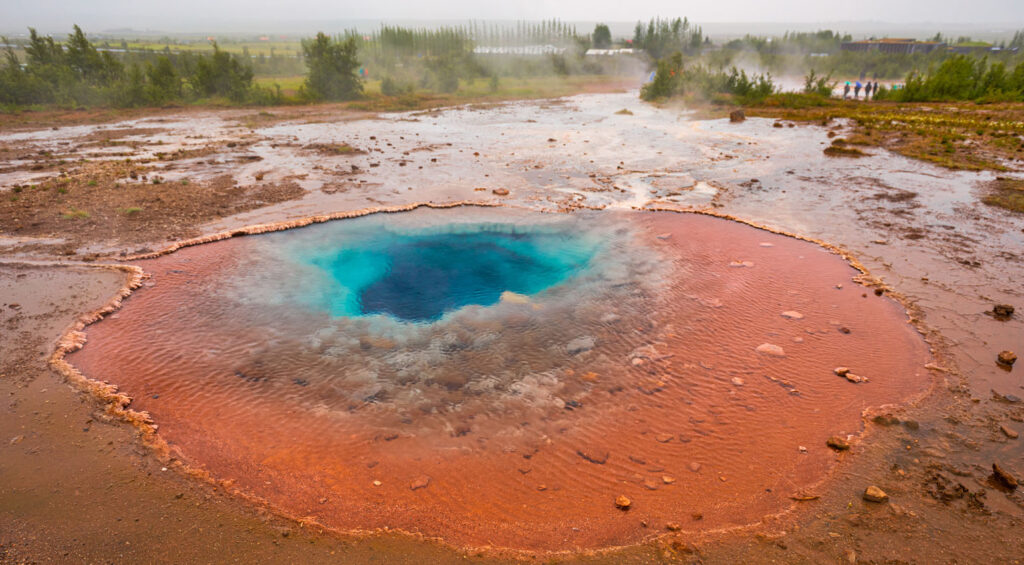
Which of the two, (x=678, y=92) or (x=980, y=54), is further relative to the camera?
(x=980, y=54)

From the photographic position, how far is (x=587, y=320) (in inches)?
315

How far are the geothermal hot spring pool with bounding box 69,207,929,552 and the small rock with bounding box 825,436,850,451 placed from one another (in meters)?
0.17

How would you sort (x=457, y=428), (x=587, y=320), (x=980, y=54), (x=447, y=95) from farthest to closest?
(x=980, y=54) → (x=447, y=95) → (x=587, y=320) → (x=457, y=428)

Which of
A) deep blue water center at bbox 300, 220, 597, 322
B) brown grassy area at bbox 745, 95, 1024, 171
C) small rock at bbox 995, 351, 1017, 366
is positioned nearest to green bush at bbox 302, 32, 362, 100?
brown grassy area at bbox 745, 95, 1024, 171

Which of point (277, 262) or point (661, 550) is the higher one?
point (277, 262)

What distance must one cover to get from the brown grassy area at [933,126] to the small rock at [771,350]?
16.1 meters

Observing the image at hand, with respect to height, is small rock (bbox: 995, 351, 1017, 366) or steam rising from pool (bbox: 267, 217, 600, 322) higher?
steam rising from pool (bbox: 267, 217, 600, 322)

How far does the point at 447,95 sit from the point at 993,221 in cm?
4440

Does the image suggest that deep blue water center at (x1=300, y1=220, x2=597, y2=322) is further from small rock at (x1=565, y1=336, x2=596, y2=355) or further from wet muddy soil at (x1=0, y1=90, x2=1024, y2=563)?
wet muddy soil at (x1=0, y1=90, x2=1024, y2=563)

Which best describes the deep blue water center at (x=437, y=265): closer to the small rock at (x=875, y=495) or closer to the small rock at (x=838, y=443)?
the small rock at (x=838, y=443)

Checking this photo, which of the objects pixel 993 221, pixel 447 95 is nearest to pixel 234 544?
pixel 993 221

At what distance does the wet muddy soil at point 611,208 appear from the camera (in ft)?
14.2

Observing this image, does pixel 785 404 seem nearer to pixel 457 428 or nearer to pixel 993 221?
pixel 457 428

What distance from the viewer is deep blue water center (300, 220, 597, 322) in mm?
8711
